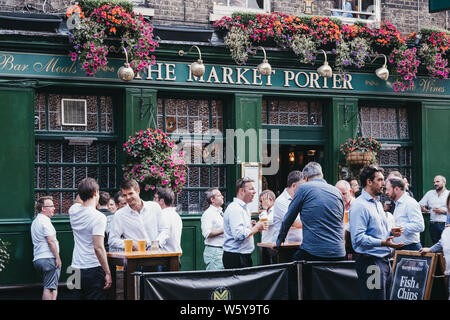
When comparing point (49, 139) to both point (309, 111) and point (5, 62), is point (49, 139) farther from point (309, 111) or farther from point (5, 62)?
point (309, 111)

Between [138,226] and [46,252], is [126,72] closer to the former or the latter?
[46,252]

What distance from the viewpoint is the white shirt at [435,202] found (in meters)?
13.8

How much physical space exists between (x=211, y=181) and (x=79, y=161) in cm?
259

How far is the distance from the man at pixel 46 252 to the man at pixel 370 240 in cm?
443

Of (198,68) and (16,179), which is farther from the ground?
(198,68)

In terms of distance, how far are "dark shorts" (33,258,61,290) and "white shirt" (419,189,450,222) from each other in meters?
→ 7.89

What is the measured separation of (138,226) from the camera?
8.67 metres

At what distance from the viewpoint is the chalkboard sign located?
8.17 meters

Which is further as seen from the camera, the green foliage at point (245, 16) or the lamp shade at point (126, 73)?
the green foliage at point (245, 16)

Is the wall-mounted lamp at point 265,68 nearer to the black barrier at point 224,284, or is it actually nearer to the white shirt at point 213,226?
the white shirt at point 213,226

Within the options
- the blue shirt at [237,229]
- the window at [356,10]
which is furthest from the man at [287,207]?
the window at [356,10]

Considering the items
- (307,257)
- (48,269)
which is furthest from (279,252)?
(48,269)

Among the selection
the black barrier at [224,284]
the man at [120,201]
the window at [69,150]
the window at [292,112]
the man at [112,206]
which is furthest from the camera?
the window at [292,112]

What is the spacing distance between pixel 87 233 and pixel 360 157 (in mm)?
7220
